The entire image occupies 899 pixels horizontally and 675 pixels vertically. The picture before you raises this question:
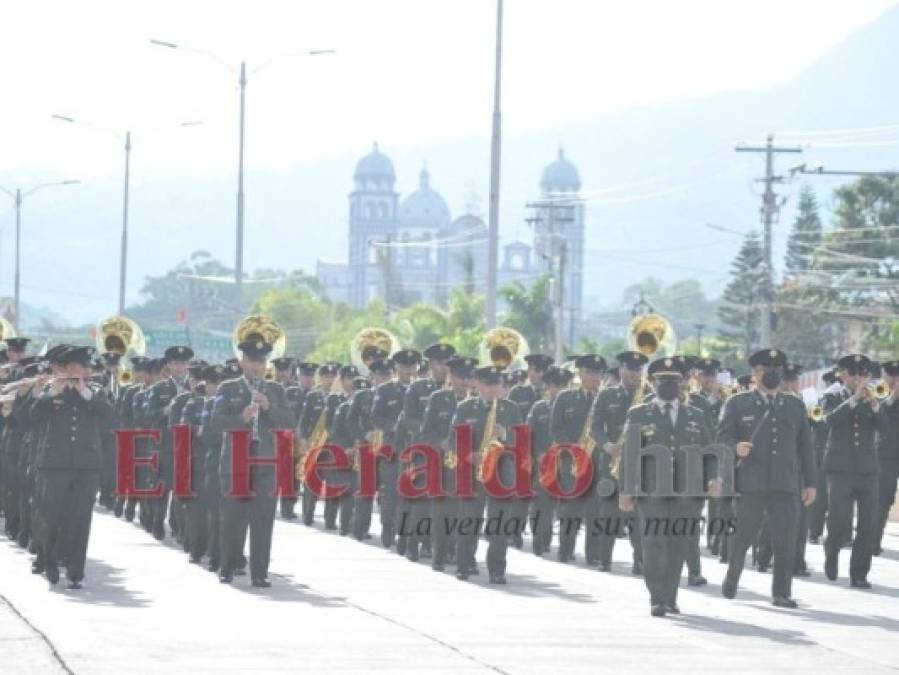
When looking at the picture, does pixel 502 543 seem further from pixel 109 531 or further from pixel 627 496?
pixel 109 531

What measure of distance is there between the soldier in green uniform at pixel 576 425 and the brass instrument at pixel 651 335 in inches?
264

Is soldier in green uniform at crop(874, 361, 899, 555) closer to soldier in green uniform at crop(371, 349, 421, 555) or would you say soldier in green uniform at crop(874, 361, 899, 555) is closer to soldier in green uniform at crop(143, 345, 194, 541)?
soldier in green uniform at crop(371, 349, 421, 555)

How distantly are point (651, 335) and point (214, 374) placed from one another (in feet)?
31.4

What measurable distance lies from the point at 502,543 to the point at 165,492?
22.9 ft

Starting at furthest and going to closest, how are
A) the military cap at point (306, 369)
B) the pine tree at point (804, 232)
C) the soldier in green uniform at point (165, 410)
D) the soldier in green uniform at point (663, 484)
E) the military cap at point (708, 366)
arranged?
the pine tree at point (804, 232)
the military cap at point (306, 369)
the soldier in green uniform at point (165, 410)
the military cap at point (708, 366)
the soldier in green uniform at point (663, 484)

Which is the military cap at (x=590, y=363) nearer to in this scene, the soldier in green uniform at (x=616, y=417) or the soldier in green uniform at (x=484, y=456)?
the soldier in green uniform at (x=616, y=417)

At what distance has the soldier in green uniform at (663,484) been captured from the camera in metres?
17.8

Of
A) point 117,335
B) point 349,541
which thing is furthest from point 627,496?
point 117,335

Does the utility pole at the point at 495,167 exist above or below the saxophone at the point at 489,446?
above

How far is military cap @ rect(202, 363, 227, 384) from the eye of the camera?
2188 cm

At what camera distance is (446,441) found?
22.6 meters

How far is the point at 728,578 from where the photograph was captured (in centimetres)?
1927

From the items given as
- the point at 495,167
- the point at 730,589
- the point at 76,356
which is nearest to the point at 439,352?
the point at 76,356

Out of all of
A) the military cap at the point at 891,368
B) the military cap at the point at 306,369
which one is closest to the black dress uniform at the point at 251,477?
the military cap at the point at 891,368
